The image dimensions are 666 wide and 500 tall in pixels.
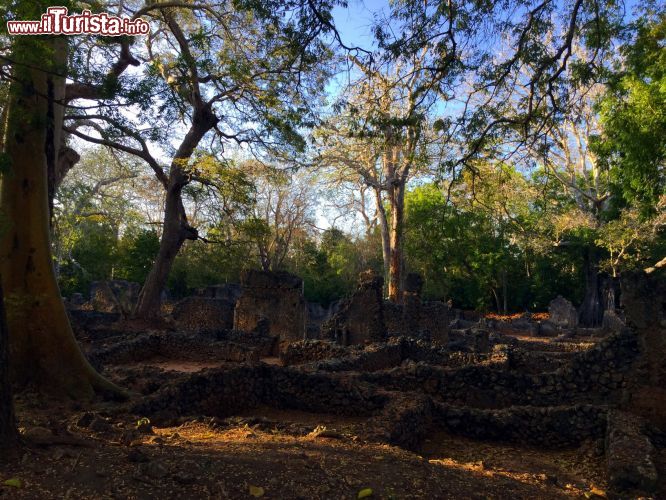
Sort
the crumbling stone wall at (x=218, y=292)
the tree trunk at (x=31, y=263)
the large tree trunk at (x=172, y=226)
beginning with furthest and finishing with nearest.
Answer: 1. the crumbling stone wall at (x=218, y=292)
2. the large tree trunk at (x=172, y=226)
3. the tree trunk at (x=31, y=263)

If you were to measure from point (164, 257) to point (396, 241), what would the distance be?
11011 mm

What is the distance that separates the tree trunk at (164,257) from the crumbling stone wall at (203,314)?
2042 mm

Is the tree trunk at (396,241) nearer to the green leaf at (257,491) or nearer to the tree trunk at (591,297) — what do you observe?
the tree trunk at (591,297)

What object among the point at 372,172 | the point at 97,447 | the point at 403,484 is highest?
the point at 372,172

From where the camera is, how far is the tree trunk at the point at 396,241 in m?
24.9

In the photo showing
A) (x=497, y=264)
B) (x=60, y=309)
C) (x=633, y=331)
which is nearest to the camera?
(x=60, y=309)

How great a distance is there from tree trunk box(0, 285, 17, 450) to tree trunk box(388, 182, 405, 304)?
68.0 feet

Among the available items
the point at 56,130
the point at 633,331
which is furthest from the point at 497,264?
the point at 56,130

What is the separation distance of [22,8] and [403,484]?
6.64m

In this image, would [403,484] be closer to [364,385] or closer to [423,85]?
[364,385]

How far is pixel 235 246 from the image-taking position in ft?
70.0

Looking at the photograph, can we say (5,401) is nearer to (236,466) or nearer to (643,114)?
(236,466)

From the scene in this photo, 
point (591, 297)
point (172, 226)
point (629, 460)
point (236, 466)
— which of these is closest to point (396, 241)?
point (172, 226)

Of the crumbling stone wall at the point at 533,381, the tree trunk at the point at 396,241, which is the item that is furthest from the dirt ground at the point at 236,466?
the tree trunk at the point at 396,241
